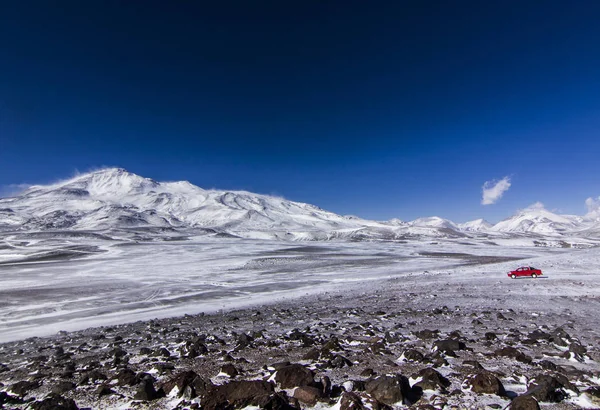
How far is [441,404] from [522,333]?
8.25 metres

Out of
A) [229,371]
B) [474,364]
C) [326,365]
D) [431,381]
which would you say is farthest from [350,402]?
[474,364]

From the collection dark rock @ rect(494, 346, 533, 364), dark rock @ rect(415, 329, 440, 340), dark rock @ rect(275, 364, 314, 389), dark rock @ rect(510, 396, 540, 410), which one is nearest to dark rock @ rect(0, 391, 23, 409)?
dark rock @ rect(275, 364, 314, 389)

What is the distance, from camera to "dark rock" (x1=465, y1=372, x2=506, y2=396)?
6547 mm

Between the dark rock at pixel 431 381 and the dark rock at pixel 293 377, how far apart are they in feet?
7.47

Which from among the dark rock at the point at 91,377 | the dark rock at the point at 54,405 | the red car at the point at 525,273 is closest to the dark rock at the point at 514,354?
the dark rock at the point at 54,405

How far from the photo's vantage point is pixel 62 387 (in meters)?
7.87

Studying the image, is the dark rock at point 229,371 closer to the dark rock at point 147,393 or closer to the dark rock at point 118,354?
the dark rock at point 147,393

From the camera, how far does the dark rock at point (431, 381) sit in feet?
22.5

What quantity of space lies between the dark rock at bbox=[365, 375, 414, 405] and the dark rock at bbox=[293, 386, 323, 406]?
3.31 feet

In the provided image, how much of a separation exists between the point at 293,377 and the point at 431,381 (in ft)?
9.54

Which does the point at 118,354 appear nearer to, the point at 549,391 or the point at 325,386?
the point at 325,386

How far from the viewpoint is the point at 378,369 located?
856 cm

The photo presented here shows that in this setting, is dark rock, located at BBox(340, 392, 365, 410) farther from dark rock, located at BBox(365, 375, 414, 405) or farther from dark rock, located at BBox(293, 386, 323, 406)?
dark rock, located at BBox(293, 386, 323, 406)

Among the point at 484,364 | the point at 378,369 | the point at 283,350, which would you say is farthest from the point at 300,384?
the point at 484,364
